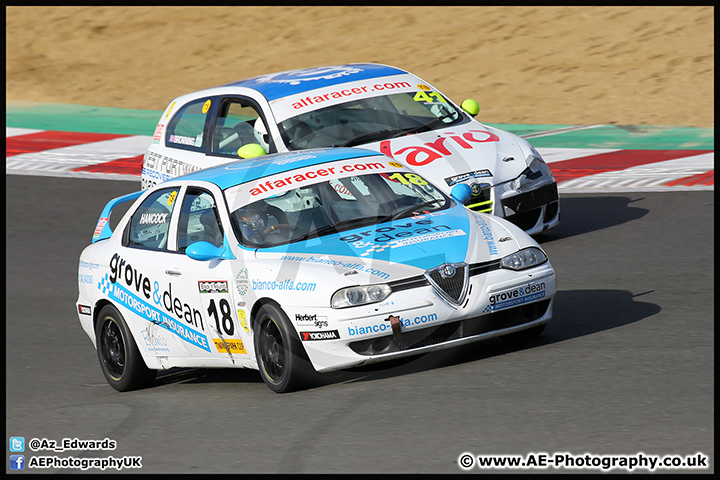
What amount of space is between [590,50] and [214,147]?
36.1 ft

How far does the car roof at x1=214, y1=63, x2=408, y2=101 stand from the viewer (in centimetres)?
1162

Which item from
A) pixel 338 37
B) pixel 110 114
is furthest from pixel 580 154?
pixel 338 37

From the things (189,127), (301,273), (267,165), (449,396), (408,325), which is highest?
(267,165)

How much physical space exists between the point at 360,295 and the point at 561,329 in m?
1.85

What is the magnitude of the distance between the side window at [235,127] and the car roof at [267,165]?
2.72 m

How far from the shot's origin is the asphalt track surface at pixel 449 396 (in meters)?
5.95

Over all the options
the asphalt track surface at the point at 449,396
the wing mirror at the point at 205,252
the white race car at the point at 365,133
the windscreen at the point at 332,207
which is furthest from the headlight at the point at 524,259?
the white race car at the point at 365,133

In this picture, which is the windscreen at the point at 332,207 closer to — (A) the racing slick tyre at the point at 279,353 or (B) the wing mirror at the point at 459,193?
(B) the wing mirror at the point at 459,193

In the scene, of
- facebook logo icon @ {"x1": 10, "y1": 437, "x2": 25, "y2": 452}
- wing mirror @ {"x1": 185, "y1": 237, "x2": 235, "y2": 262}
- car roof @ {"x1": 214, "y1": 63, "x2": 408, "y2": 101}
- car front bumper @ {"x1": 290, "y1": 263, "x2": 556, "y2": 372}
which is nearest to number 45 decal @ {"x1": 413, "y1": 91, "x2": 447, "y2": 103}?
car roof @ {"x1": 214, "y1": 63, "x2": 408, "y2": 101}

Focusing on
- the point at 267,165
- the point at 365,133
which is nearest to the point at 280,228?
the point at 267,165

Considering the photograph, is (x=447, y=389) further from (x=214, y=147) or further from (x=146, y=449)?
(x=214, y=147)

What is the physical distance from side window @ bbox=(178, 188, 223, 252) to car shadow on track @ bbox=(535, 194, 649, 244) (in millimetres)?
4286

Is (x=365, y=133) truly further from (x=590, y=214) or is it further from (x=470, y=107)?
(x=590, y=214)

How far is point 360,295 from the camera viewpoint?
7.14 metres
